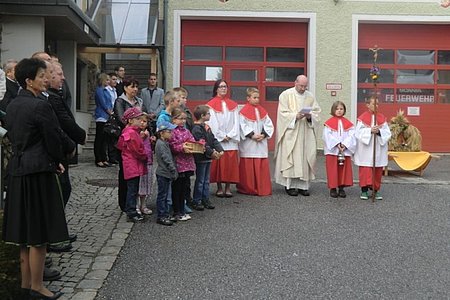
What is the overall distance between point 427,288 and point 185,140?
335 centimetres

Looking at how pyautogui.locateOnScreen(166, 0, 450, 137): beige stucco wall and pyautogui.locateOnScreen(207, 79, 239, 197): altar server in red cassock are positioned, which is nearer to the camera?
pyautogui.locateOnScreen(207, 79, 239, 197): altar server in red cassock

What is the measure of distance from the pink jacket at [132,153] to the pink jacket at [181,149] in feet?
1.30

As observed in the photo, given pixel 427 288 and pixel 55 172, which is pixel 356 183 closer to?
pixel 427 288

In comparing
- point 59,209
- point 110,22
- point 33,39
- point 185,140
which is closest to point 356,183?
point 185,140

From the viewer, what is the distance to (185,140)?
7.16 m

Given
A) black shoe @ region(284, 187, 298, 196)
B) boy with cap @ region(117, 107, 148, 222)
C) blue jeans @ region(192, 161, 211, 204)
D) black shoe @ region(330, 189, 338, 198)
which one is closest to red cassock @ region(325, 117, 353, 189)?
black shoe @ region(330, 189, 338, 198)

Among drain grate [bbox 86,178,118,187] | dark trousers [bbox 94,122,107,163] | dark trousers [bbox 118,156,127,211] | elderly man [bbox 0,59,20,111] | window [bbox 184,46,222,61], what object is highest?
window [bbox 184,46,222,61]

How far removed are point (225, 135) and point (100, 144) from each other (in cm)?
370

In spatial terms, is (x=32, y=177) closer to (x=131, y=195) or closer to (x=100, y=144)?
(x=131, y=195)

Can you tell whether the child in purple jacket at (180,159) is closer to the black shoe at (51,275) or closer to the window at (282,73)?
the black shoe at (51,275)

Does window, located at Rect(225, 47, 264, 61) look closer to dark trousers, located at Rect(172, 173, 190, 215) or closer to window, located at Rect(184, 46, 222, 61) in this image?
window, located at Rect(184, 46, 222, 61)

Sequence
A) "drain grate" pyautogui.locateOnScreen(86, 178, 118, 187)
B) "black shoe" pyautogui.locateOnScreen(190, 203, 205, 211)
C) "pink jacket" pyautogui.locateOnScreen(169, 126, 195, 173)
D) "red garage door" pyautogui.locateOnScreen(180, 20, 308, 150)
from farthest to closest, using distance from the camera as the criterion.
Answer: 1. "red garage door" pyautogui.locateOnScreen(180, 20, 308, 150)
2. "drain grate" pyautogui.locateOnScreen(86, 178, 118, 187)
3. "black shoe" pyautogui.locateOnScreen(190, 203, 205, 211)
4. "pink jacket" pyautogui.locateOnScreen(169, 126, 195, 173)

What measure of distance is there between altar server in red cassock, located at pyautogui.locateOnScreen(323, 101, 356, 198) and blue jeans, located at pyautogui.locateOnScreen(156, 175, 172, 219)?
3049 mm

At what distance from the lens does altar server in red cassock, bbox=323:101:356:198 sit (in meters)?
9.04
